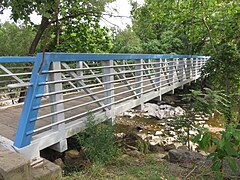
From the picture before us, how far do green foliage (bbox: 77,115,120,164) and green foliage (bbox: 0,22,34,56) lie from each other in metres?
6.33

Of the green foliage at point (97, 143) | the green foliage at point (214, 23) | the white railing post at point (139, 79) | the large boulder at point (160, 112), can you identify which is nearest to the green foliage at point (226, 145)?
the green foliage at point (97, 143)

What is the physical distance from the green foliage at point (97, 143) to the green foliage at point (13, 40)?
633 cm

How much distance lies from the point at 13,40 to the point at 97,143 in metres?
6.92

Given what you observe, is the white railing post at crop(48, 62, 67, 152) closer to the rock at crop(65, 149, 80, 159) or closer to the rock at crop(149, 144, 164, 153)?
the rock at crop(65, 149, 80, 159)

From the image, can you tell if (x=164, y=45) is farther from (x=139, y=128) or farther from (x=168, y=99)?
(x=139, y=128)

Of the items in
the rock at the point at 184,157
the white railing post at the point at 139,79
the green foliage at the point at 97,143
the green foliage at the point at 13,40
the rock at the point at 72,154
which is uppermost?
the green foliage at the point at 13,40

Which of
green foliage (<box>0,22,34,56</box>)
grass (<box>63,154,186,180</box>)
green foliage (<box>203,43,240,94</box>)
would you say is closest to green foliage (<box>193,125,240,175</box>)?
grass (<box>63,154,186,180</box>)

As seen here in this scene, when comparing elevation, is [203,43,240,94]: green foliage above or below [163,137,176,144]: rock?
above

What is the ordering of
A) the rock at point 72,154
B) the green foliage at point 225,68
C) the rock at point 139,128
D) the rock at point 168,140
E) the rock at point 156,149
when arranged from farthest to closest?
the rock at point 139,128 < the rock at point 168,140 < the green foliage at point 225,68 < the rock at point 156,149 < the rock at point 72,154

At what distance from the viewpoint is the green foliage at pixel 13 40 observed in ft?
25.6

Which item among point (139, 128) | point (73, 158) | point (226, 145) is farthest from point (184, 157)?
point (139, 128)

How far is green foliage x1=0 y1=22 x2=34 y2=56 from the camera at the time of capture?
781 cm

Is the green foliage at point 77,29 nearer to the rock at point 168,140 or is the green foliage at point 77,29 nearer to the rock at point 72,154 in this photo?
the rock at point 72,154

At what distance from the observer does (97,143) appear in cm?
259
